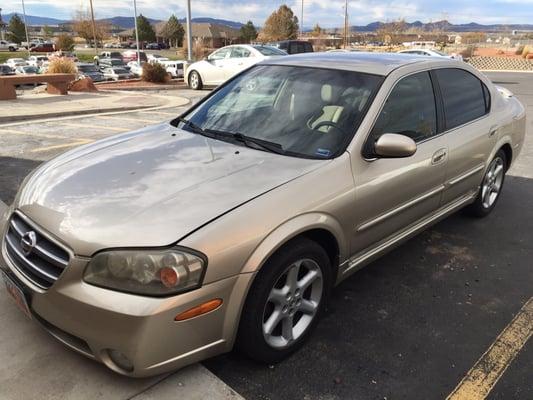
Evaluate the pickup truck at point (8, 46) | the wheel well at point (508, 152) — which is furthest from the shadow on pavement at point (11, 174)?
the pickup truck at point (8, 46)

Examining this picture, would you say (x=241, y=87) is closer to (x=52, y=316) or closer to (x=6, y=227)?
(x=6, y=227)

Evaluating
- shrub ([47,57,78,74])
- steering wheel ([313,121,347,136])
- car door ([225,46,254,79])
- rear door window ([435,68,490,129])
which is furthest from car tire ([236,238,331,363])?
shrub ([47,57,78,74])

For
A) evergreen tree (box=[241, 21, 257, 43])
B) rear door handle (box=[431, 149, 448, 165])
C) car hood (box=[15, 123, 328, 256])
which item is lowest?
rear door handle (box=[431, 149, 448, 165])

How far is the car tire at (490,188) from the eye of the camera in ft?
15.7

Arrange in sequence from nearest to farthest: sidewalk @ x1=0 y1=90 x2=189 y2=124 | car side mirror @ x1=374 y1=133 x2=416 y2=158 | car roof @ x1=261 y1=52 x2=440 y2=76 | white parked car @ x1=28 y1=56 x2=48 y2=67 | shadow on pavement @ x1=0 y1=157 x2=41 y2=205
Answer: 1. car side mirror @ x1=374 y1=133 x2=416 y2=158
2. car roof @ x1=261 y1=52 x2=440 y2=76
3. shadow on pavement @ x1=0 y1=157 x2=41 y2=205
4. sidewalk @ x1=0 y1=90 x2=189 y2=124
5. white parked car @ x1=28 y1=56 x2=48 y2=67

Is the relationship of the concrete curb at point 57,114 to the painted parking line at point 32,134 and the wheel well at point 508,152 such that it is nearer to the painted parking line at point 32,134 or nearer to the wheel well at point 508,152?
the painted parking line at point 32,134

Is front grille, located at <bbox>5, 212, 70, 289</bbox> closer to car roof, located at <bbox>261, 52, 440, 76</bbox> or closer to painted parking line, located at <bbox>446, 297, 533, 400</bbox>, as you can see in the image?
painted parking line, located at <bbox>446, 297, 533, 400</bbox>

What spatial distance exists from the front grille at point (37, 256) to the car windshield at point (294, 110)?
137 cm

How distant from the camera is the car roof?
347cm

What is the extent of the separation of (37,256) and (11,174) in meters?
3.82

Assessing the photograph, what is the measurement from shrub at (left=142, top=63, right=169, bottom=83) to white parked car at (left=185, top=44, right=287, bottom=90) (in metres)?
2.29

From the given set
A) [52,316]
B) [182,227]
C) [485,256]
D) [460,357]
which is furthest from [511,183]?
[52,316]

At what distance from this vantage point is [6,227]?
2.75 metres

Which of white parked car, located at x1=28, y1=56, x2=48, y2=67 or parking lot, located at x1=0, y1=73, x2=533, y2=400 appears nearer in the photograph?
parking lot, located at x1=0, y1=73, x2=533, y2=400
